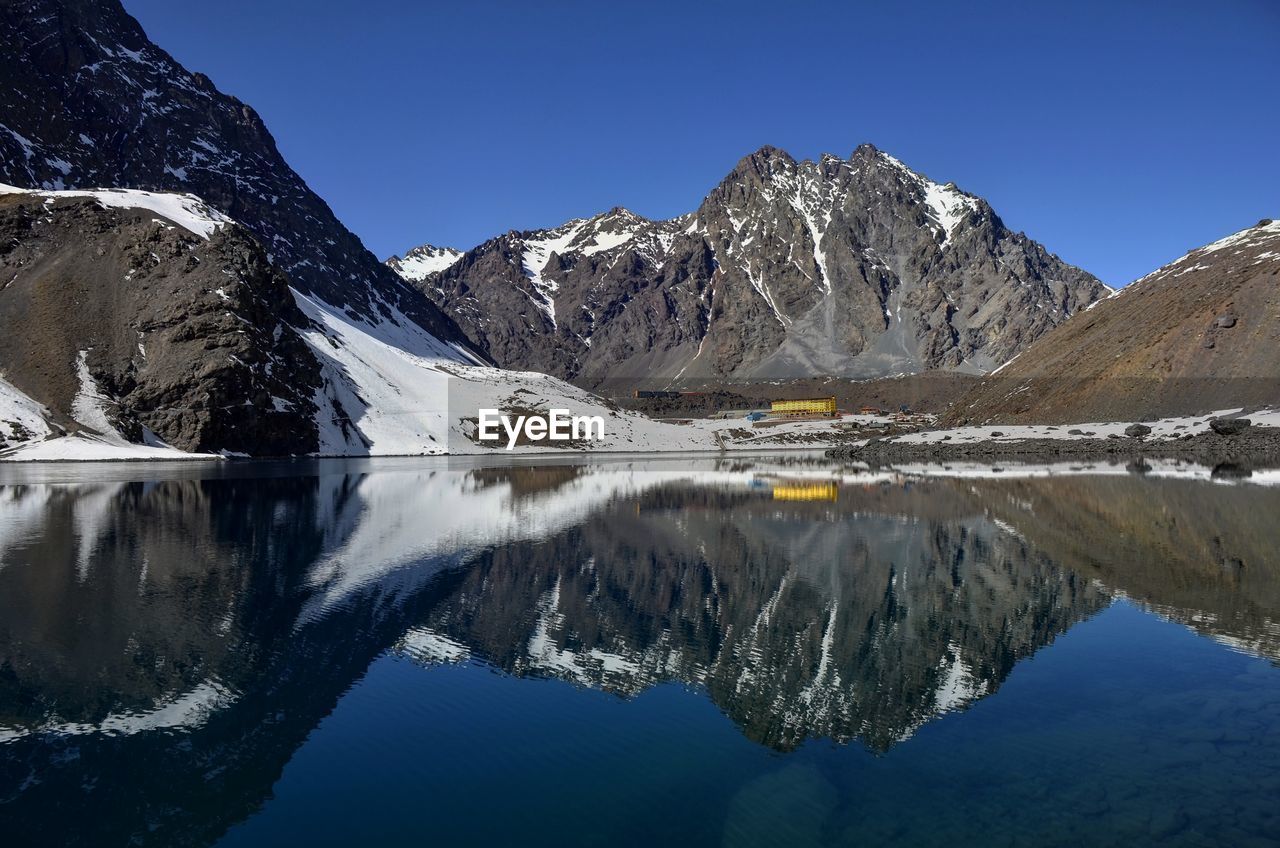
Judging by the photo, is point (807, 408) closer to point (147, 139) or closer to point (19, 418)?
point (19, 418)

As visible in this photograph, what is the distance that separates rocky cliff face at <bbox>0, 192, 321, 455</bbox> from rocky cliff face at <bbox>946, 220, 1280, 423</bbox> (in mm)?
87250

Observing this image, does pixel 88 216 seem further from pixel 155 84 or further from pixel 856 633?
pixel 856 633

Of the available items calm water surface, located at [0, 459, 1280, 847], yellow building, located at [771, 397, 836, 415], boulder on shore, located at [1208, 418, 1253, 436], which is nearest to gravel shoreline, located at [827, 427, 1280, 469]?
boulder on shore, located at [1208, 418, 1253, 436]

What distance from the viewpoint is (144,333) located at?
8912 cm

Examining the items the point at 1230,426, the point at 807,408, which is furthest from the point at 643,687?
the point at 807,408

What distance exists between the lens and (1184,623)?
18.4 metres

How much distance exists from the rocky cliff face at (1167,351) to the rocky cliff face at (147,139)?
395ft

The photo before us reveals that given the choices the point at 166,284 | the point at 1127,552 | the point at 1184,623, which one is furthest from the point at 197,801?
the point at 166,284

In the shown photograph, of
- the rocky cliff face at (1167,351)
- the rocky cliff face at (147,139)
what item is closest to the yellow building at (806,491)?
the rocky cliff face at (1167,351)

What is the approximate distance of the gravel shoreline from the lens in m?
63.2

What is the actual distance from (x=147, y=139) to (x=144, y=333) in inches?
3436

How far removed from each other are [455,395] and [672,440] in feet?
112

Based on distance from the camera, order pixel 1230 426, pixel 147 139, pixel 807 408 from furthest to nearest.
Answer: pixel 147 139
pixel 807 408
pixel 1230 426

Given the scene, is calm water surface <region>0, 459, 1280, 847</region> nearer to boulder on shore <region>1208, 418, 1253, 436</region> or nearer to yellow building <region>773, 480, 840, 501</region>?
yellow building <region>773, 480, 840, 501</region>
